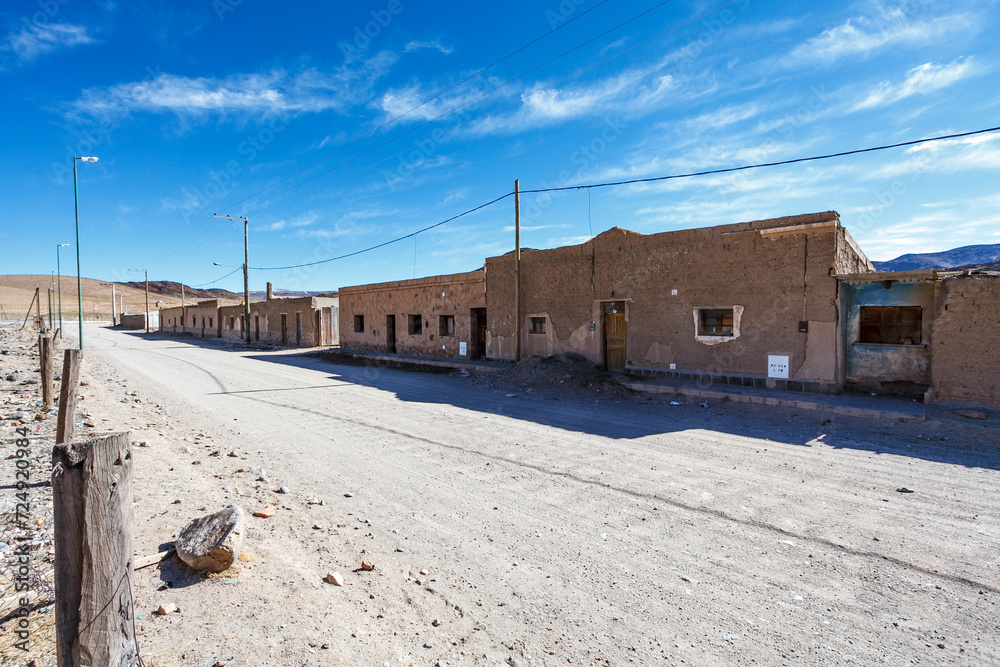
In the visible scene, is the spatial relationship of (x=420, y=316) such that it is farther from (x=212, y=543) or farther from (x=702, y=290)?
(x=212, y=543)

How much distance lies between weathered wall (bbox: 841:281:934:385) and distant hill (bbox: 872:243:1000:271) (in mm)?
41601

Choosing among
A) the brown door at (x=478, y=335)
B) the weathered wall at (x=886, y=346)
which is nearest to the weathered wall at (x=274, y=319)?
the brown door at (x=478, y=335)

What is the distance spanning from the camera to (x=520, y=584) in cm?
353

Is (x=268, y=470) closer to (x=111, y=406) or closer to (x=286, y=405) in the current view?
(x=286, y=405)

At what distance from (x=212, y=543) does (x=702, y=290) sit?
11.6 m

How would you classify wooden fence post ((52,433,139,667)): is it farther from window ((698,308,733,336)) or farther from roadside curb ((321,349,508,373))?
roadside curb ((321,349,508,373))

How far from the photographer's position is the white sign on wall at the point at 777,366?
35.8 feet

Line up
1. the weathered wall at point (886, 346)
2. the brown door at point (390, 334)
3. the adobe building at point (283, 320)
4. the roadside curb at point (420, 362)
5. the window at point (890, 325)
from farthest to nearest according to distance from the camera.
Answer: the adobe building at point (283, 320) < the brown door at point (390, 334) < the roadside curb at point (420, 362) < the window at point (890, 325) < the weathered wall at point (886, 346)

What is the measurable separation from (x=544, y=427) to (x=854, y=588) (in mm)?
5453

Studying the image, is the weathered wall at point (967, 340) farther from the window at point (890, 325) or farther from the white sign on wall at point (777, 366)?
the white sign on wall at point (777, 366)

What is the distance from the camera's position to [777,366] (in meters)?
11.0

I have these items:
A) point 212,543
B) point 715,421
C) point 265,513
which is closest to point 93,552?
point 212,543

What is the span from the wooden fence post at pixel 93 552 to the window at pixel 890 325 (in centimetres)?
1308

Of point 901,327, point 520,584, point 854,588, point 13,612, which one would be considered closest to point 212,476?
point 13,612
